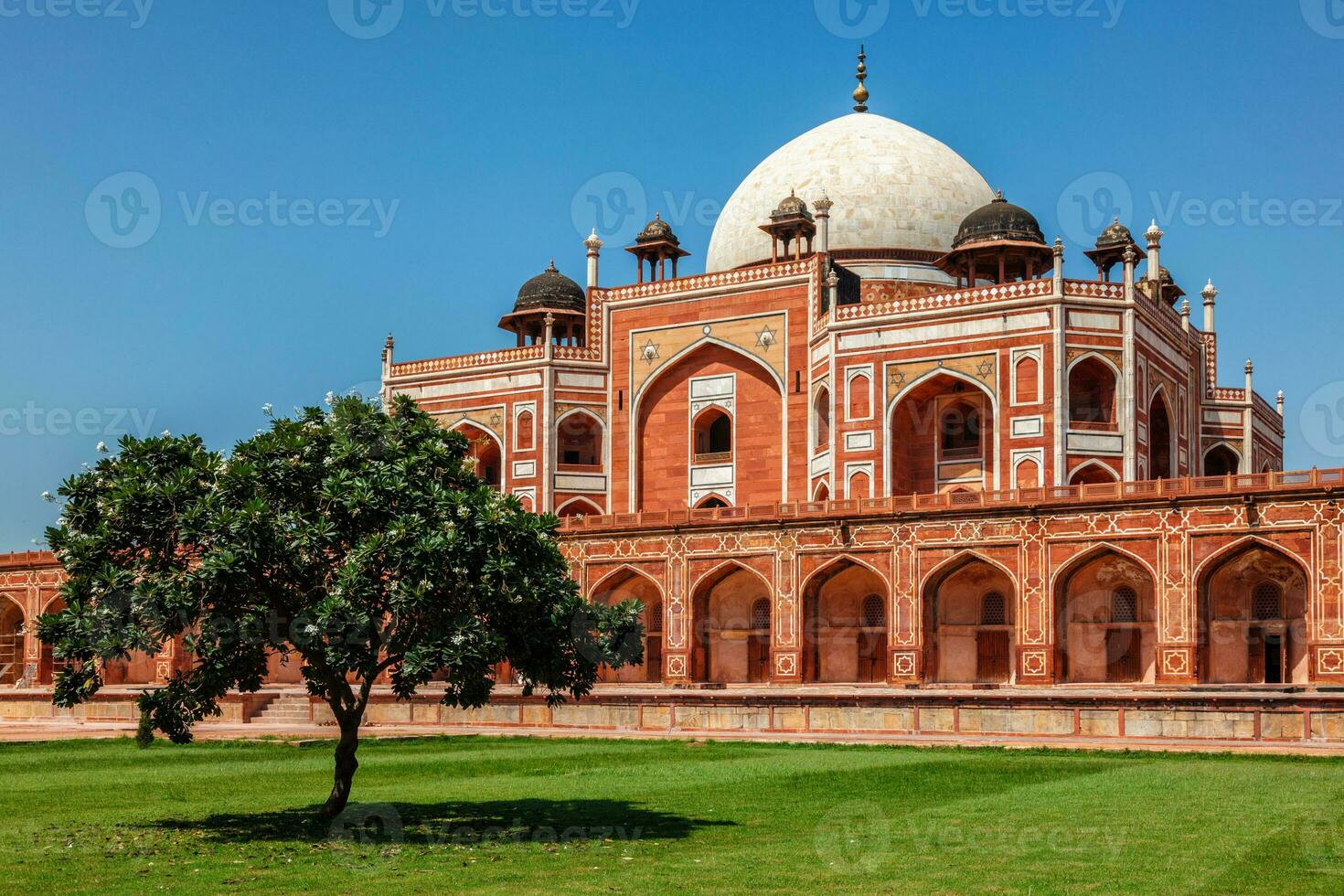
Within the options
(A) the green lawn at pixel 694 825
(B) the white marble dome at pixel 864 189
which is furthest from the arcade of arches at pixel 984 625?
(B) the white marble dome at pixel 864 189

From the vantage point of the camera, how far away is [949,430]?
127ft

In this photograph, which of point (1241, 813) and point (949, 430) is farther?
point (949, 430)

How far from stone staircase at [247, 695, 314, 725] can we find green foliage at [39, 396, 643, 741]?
661 inches

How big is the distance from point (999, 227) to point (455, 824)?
2931cm

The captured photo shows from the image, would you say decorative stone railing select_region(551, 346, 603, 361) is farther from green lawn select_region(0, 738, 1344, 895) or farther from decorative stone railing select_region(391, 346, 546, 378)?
green lawn select_region(0, 738, 1344, 895)

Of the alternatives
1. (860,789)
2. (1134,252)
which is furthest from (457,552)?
(1134,252)

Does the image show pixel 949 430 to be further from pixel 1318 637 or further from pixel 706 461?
pixel 1318 637

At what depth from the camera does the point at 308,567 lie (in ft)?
48.1

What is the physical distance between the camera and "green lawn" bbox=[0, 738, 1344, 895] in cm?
1116

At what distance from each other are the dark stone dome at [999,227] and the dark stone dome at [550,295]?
10964 mm

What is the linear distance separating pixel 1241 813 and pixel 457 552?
7.20m

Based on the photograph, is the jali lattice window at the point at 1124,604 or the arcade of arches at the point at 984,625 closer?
the arcade of arches at the point at 984,625

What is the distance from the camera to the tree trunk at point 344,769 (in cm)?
1459

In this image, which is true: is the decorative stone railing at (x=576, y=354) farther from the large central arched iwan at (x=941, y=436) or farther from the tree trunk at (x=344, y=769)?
the tree trunk at (x=344, y=769)
